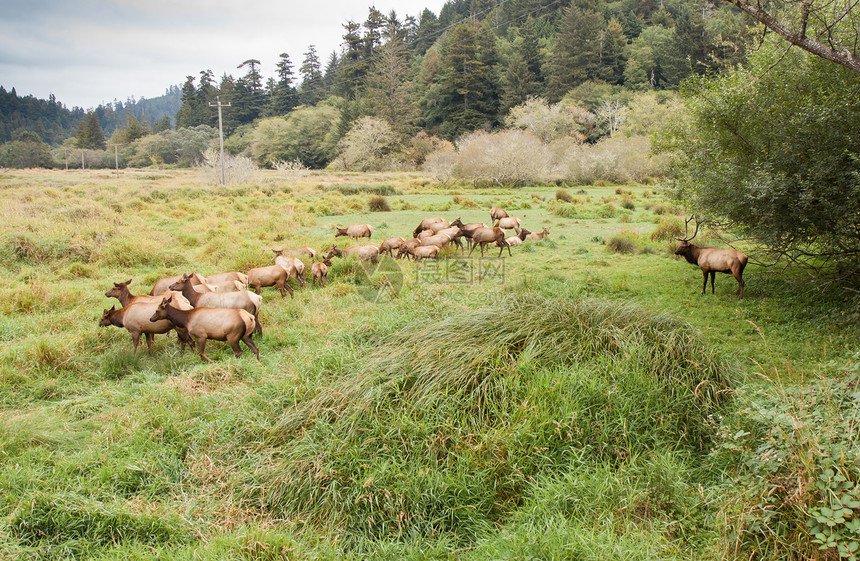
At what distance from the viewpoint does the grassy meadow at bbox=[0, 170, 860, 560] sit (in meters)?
3.55

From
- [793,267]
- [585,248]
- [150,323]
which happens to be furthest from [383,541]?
[585,248]

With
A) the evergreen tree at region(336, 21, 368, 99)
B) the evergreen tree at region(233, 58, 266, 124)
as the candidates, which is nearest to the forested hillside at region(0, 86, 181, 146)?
the evergreen tree at region(233, 58, 266, 124)

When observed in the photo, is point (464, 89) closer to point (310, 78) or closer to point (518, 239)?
point (310, 78)

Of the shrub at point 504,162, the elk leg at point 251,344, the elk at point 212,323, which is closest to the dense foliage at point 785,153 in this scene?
the elk leg at point 251,344

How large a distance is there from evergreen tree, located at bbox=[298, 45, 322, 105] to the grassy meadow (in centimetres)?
8429

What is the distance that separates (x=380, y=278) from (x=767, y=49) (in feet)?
27.0

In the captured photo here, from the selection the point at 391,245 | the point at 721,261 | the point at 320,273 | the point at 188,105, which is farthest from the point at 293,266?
the point at 188,105

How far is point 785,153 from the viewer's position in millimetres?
7773

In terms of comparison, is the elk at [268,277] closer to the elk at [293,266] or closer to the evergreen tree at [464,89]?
the elk at [293,266]

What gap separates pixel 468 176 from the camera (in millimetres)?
38125

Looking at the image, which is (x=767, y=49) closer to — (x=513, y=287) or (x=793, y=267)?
(x=793, y=267)

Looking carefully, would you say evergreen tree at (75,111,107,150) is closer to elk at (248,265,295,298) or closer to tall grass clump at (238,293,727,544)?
elk at (248,265,295,298)

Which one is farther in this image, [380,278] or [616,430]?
[380,278]

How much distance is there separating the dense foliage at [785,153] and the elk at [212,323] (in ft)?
25.3
